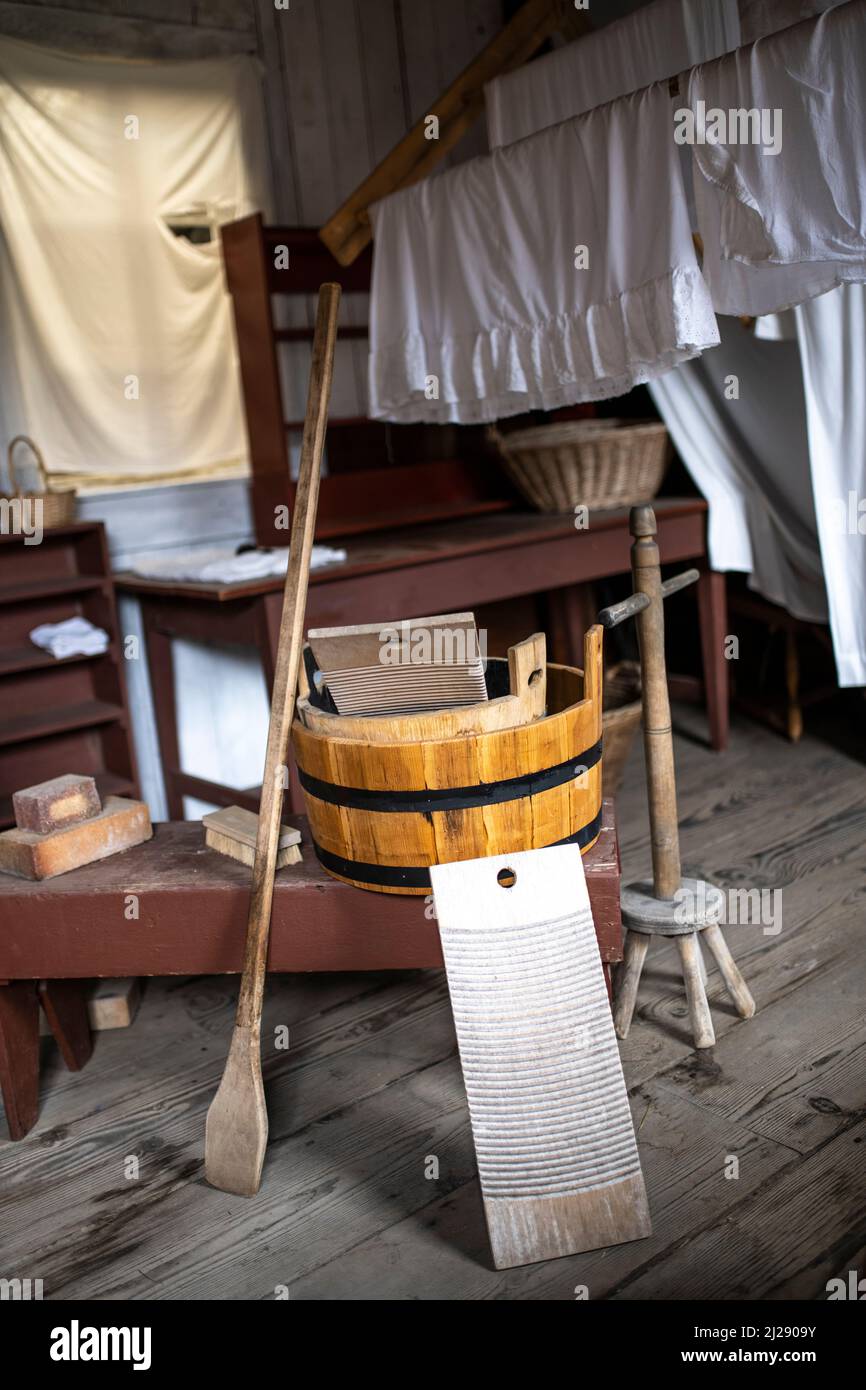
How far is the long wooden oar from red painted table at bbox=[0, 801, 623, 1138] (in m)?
0.06

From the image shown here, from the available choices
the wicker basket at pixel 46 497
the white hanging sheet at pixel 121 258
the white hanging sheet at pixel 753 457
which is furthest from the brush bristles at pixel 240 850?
the white hanging sheet at pixel 753 457

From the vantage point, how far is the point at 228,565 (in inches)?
128

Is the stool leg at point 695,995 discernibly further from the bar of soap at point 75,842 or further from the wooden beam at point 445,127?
the wooden beam at point 445,127

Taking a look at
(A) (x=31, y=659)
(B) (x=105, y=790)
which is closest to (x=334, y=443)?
(A) (x=31, y=659)

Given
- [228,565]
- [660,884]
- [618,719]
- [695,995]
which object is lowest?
[695,995]

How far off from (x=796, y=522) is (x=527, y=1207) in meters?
2.98

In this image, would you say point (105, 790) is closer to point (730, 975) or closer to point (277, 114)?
point (730, 975)

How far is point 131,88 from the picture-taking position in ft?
12.5

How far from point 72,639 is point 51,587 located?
171 millimetres

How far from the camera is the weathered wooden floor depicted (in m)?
1.85

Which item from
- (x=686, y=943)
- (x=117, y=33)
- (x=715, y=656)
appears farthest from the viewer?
(x=715, y=656)

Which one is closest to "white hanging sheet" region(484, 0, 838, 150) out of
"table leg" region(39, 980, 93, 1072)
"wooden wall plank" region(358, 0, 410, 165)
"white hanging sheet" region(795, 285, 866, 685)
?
"white hanging sheet" region(795, 285, 866, 685)
